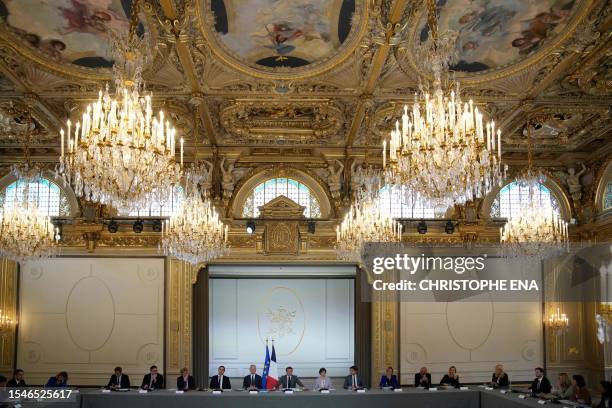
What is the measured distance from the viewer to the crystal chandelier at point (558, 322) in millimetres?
17484

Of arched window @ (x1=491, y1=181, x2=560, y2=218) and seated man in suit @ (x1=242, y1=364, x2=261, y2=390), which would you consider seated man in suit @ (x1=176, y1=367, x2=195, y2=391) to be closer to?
seated man in suit @ (x1=242, y1=364, x2=261, y2=390)

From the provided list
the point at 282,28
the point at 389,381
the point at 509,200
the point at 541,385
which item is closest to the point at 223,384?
the point at 389,381

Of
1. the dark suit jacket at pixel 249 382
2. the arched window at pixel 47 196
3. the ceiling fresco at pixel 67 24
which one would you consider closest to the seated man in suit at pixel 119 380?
the dark suit jacket at pixel 249 382

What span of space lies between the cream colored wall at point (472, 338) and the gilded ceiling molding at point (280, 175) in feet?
11.7

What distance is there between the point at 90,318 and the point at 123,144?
10.9 meters

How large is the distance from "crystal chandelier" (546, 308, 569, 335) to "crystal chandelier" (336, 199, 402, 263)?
694 cm

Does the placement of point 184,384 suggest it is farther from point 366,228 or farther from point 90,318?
point 366,228

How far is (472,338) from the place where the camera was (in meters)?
17.7

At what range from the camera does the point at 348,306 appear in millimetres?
21266

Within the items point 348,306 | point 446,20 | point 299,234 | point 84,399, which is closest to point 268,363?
point 299,234

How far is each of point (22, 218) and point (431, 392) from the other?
29.3ft

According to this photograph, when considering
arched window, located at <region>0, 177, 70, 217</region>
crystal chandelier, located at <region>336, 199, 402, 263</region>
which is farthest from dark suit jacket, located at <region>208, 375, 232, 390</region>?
arched window, located at <region>0, 177, 70, 217</region>

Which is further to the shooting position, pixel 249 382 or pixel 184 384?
pixel 249 382

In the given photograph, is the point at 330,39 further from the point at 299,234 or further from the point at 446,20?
the point at 299,234
